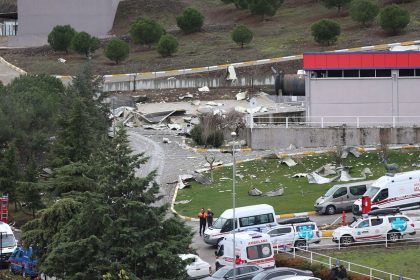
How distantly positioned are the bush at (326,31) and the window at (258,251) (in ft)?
198

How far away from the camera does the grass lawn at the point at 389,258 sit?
113ft

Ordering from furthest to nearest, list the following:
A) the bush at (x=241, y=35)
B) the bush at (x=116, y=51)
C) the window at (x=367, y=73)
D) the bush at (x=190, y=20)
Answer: the bush at (x=190, y=20)
the bush at (x=241, y=35)
the bush at (x=116, y=51)
the window at (x=367, y=73)

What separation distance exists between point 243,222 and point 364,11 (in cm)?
6226

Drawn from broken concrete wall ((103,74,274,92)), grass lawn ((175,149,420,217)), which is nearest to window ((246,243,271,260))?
grass lawn ((175,149,420,217))

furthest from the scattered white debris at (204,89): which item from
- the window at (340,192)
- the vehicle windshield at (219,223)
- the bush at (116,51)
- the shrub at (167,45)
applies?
the vehicle windshield at (219,223)

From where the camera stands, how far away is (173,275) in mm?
31578

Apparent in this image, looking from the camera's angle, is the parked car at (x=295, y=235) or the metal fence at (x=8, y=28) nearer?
the parked car at (x=295, y=235)

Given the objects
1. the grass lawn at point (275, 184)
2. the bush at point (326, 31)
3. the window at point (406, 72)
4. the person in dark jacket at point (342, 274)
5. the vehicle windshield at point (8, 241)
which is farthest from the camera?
the bush at point (326, 31)

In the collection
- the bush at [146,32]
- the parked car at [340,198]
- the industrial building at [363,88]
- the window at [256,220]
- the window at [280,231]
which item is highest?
the bush at [146,32]

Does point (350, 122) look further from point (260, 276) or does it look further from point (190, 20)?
point (190, 20)

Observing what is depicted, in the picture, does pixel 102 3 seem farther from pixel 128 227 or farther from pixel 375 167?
pixel 128 227

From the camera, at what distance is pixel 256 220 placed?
40.9 meters

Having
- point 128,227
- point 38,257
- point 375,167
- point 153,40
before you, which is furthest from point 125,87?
point 128,227

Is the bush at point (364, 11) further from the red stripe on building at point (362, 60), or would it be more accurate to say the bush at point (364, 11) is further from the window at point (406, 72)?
the window at point (406, 72)
